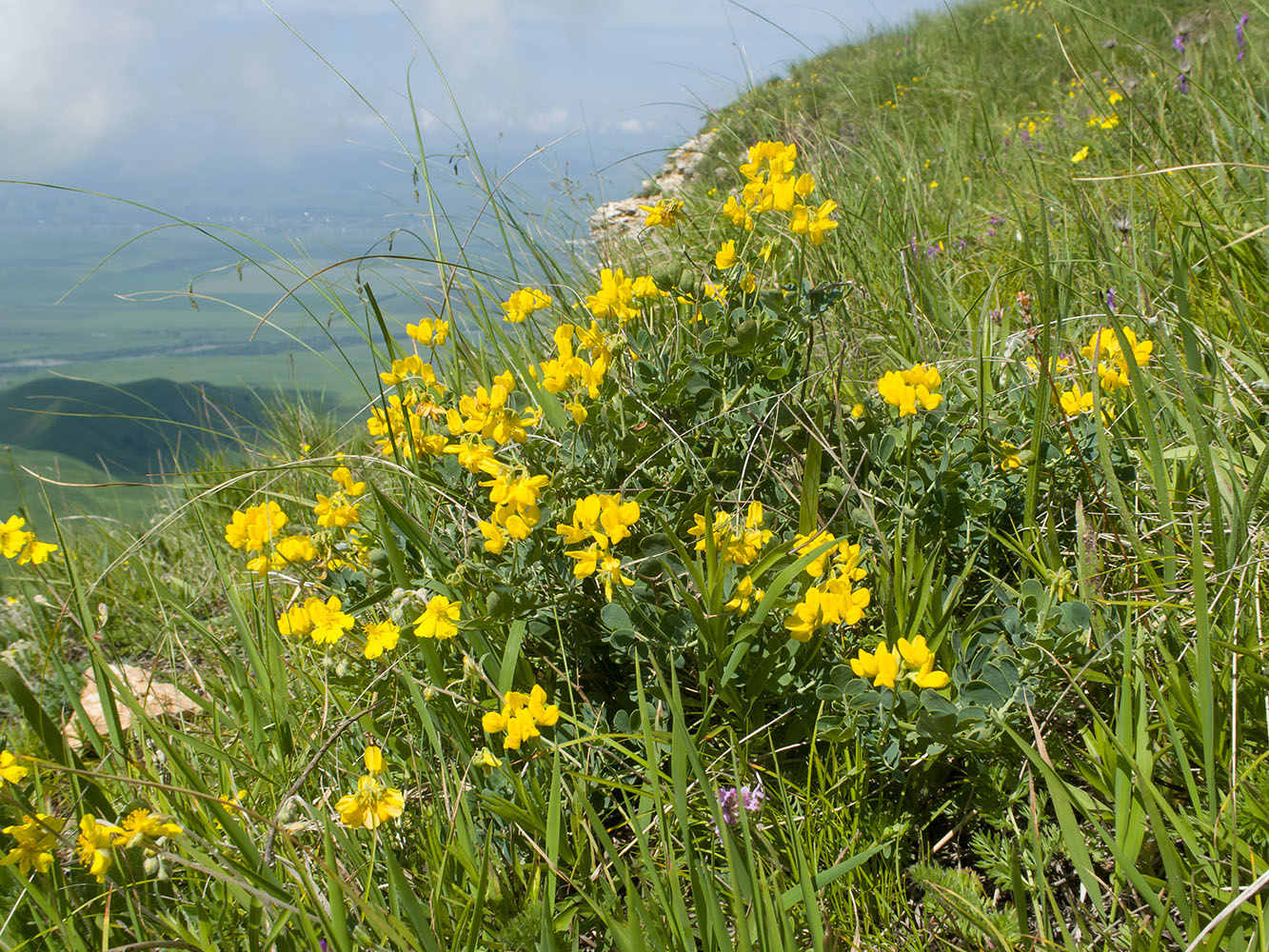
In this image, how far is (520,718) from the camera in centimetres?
120

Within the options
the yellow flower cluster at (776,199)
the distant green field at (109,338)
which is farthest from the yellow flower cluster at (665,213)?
the distant green field at (109,338)

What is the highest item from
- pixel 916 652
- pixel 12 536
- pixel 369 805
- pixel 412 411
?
pixel 412 411

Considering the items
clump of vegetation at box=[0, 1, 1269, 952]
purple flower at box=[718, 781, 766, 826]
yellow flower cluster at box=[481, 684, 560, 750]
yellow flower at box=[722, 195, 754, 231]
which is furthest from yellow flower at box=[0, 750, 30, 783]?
yellow flower at box=[722, 195, 754, 231]

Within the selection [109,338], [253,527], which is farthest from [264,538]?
[109,338]

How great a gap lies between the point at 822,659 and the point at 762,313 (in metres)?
0.76

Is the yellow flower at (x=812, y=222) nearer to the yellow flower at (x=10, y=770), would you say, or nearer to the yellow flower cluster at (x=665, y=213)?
the yellow flower cluster at (x=665, y=213)

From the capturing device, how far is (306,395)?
5.57 metres

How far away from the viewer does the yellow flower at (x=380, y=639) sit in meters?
1.33

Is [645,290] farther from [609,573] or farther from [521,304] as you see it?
[609,573]

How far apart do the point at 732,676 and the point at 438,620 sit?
51 cm

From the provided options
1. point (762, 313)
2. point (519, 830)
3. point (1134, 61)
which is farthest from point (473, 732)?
point (1134, 61)

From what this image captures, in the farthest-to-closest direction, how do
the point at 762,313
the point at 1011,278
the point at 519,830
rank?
the point at 1011,278 < the point at 762,313 < the point at 519,830

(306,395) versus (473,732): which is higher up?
(306,395)

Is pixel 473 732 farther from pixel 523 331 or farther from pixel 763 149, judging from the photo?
pixel 523 331
